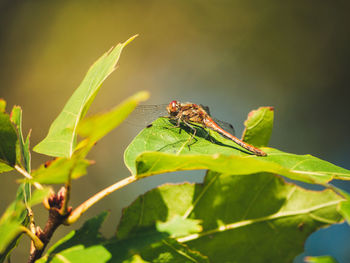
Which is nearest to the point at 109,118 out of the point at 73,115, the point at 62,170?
the point at 62,170

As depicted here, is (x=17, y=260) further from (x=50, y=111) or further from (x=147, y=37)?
(x=147, y=37)

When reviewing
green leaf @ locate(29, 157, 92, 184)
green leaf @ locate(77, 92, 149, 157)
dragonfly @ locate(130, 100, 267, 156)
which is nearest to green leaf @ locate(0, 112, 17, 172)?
green leaf @ locate(29, 157, 92, 184)

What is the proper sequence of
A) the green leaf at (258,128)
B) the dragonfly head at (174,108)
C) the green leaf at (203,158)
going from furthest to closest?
the dragonfly head at (174,108) → the green leaf at (258,128) → the green leaf at (203,158)

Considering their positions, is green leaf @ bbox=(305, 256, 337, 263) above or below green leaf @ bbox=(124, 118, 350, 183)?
below

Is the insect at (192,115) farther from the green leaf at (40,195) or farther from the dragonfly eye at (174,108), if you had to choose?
the green leaf at (40,195)

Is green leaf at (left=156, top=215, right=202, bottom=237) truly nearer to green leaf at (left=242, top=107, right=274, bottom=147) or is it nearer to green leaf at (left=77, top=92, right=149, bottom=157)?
green leaf at (left=77, top=92, right=149, bottom=157)

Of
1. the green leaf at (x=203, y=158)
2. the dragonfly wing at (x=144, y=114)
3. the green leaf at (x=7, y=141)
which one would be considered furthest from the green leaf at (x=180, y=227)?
the dragonfly wing at (x=144, y=114)
